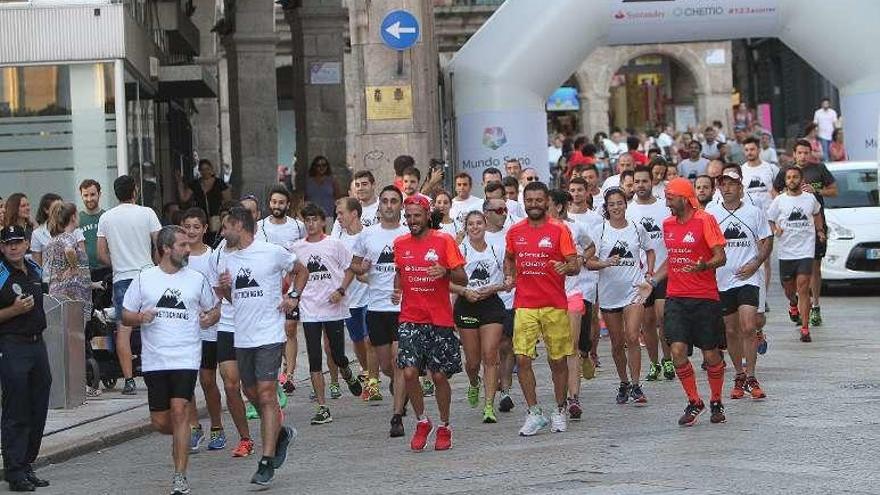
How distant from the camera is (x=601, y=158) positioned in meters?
39.3

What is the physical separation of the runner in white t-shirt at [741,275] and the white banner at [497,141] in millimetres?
10739

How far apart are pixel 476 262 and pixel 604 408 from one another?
1451 mm

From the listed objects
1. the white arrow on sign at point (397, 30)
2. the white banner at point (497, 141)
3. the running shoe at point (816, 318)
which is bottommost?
the running shoe at point (816, 318)

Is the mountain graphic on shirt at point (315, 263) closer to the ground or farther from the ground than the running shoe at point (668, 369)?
farther from the ground

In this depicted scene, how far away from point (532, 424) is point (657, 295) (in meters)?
3.70

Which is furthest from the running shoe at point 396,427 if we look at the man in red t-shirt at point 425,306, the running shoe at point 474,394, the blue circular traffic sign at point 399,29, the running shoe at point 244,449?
the blue circular traffic sign at point 399,29

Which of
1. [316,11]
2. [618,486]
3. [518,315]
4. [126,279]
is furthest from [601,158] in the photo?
[618,486]

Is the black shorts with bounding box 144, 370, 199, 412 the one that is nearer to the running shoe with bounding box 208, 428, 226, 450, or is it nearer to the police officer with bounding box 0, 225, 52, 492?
the police officer with bounding box 0, 225, 52, 492

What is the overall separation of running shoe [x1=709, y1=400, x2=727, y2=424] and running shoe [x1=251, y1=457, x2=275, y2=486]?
3.35m

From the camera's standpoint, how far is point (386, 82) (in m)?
24.4

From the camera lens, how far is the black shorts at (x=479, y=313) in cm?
1423

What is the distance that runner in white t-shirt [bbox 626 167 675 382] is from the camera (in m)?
16.8

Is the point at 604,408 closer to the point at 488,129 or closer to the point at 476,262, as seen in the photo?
the point at 476,262

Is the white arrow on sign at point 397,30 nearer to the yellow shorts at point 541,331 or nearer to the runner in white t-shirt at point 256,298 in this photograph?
the yellow shorts at point 541,331
